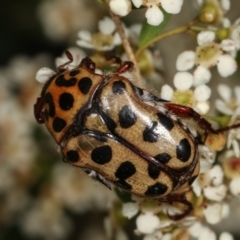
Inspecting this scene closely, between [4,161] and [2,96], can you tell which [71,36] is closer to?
[2,96]

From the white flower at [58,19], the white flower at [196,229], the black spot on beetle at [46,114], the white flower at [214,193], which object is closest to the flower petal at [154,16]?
the black spot on beetle at [46,114]

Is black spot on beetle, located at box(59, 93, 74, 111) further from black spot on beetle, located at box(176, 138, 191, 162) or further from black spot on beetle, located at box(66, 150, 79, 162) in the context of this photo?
black spot on beetle, located at box(176, 138, 191, 162)

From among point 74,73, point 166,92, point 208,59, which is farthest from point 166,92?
point 74,73

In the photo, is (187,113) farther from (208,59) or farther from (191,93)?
(208,59)

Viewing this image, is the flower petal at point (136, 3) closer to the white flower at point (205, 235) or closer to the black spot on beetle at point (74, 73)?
the black spot on beetle at point (74, 73)

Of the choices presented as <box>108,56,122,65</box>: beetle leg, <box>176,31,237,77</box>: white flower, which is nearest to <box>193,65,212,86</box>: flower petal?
<box>176,31,237,77</box>: white flower

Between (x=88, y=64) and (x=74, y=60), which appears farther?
(x=74, y=60)

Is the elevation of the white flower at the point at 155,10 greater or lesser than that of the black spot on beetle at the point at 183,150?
greater

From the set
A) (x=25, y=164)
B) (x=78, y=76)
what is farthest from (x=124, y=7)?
(x=25, y=164)
